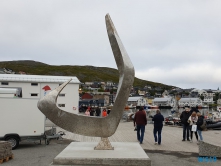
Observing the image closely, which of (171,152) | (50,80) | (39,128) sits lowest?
(171,152)

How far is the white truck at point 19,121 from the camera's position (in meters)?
12.7

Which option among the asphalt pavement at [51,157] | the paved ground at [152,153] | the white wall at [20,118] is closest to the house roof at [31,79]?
the white wall at [20,118]

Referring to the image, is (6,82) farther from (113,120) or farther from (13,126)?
(113,120)

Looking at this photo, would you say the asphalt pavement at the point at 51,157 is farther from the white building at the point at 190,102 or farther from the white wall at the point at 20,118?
the white building at the point at 190,102

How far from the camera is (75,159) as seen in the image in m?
8.11

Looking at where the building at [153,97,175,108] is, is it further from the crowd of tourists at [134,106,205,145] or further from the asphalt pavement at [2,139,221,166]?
the asphalt pavement at [2,139,221,166]

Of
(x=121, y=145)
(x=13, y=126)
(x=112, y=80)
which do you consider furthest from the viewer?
(x=112, y=80)

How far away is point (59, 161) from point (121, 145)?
304cm

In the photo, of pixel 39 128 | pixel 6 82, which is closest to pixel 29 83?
pixel 6 82

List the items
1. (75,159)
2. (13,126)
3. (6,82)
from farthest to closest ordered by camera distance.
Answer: (6,82) < (13,126) < (75,159)

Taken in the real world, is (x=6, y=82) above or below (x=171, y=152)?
above

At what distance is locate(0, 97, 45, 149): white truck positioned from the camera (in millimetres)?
12656

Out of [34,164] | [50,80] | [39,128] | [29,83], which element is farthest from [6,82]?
[34,164]

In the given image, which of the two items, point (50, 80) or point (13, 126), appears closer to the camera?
point (13, 126)
